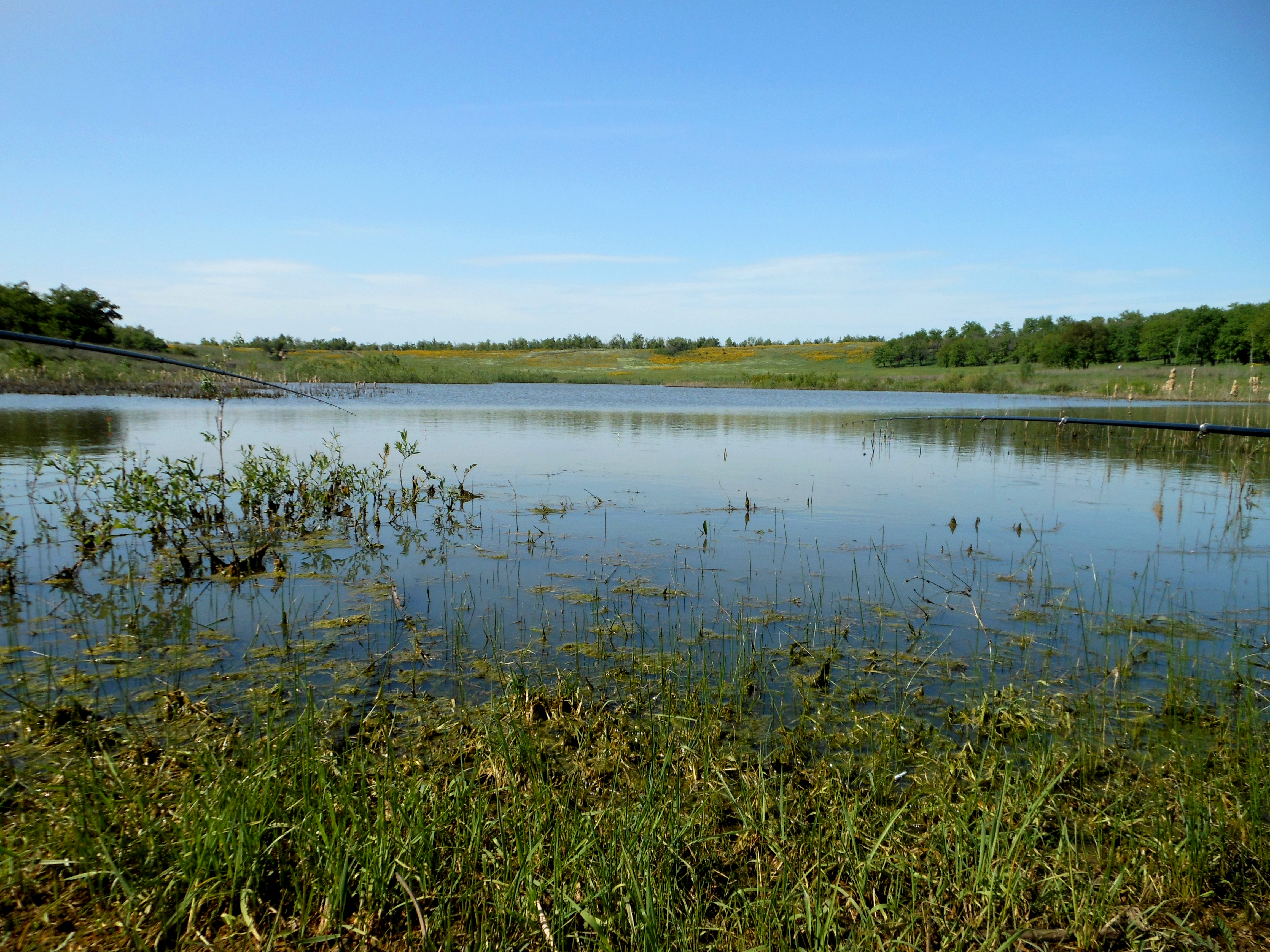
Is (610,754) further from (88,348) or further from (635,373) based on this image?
(635,373)

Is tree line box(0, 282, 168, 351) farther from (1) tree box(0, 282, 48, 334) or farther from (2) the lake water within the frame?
(2) the lake water

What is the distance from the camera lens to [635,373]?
3258 inches

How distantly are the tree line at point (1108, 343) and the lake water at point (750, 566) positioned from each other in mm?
23148

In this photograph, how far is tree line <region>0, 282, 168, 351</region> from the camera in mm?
9852

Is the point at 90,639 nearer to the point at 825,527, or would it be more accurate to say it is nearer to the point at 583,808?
the point at 583,808

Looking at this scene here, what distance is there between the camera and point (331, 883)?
Answer: 7.84 feet

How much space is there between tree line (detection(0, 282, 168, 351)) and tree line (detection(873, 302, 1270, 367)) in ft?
113

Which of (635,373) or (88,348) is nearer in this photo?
(88,348)

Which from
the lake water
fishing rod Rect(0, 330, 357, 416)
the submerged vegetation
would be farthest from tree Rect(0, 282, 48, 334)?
fishing rod Rect(0, 330, 357, 416)

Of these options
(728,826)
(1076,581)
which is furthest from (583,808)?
(1076,581)

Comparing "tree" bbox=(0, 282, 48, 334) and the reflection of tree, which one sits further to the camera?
the reflection of tree

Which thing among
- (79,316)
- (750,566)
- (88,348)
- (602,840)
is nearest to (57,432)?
(79,316)

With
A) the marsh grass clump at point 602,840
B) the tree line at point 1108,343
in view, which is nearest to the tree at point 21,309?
the marsh grass clump at point 602,840

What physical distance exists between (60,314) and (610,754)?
10402 millimetres
